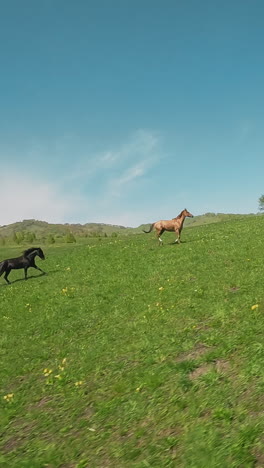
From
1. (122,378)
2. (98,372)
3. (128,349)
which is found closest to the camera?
(122,378)

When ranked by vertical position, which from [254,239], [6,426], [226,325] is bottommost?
[6,426]

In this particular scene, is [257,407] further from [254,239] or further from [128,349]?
[254,239]

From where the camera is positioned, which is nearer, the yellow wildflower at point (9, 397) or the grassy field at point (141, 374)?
the grassy field at point (141, 374)

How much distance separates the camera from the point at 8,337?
17.8 m

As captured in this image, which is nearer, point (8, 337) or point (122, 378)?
point (122, 378)

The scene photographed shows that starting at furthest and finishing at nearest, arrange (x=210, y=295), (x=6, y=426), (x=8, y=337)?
1. (x=8, y=337)
2. (x=210, y=295)
3. (x=6, y=426)

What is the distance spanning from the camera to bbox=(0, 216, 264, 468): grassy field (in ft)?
26.8

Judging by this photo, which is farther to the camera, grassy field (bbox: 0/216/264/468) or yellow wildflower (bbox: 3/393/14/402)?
yellow wildflower (bbox: 3/393/14/402)

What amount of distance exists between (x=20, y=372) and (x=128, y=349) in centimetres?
422

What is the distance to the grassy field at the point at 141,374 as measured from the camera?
321 inches

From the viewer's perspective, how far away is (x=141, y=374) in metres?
11.2

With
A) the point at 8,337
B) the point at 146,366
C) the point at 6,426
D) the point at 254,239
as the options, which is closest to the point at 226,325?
the point at 146,366

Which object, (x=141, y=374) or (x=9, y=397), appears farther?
(x=9, y=397)

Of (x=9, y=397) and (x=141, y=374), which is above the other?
(x=141, y=374)
